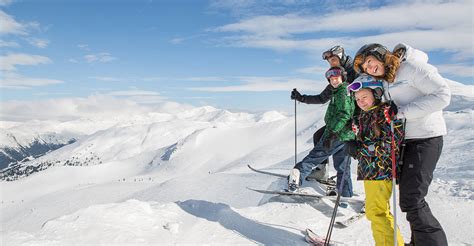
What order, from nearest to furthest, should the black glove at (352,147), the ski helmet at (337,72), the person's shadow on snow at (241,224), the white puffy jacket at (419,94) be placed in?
the white puffy jacket at (419,94) < the black glove at (352,147) < the person's shadow on snow at (241,224) < the ski helmet at (337,72)

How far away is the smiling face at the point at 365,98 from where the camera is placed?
4.08 m

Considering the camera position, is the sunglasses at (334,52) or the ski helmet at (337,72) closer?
the ski helmet at (337,72)

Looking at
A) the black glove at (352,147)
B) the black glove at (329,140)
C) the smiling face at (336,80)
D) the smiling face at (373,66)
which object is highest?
the smiling face at (373,66)

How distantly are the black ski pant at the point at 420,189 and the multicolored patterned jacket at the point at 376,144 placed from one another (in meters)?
0.19

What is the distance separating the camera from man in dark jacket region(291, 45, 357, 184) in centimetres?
641

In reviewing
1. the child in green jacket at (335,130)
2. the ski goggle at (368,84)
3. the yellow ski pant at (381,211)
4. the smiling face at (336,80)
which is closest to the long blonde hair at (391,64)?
the ski goggle at (368,84)

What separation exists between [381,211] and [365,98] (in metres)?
1.31

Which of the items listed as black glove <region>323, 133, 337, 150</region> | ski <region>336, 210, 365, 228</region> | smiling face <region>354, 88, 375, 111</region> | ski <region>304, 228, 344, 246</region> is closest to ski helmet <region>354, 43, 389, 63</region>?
smiling face <region>354, 88, 375, 111</region>

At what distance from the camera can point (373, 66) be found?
13.5 feet

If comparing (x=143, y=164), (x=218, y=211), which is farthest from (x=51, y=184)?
(x=218, y=211)

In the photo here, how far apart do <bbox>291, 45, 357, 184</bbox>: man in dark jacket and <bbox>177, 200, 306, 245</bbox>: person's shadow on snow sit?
2.23 metres

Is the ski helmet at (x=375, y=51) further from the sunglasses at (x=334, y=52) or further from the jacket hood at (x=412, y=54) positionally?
the sunglasses at (x=334, y=52)

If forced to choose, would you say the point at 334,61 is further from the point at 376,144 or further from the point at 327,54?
the point at 376,144

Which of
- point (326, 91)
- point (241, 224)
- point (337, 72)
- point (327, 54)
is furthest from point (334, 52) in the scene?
point (241, 224)
